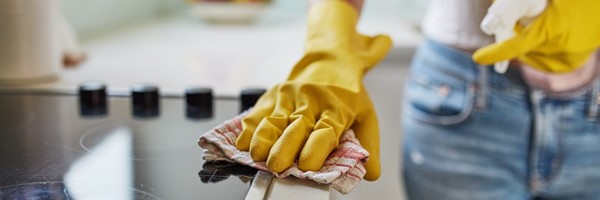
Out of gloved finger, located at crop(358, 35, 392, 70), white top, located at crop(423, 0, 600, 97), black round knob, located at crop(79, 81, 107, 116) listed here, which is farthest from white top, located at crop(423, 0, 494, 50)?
black round knob, located at crop(79, 81, 107, 116)

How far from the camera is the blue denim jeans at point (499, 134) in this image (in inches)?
38.1

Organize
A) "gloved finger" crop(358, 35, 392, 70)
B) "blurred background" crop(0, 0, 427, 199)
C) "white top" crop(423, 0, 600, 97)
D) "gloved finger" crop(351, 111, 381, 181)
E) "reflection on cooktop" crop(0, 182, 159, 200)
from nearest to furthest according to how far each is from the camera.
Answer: "reflection on cooktop" crop(0, 182, 159, 200) → "gloved finger" crop(351, 111, 381, 181) → "gloved finger" crop(358, 35, 392, 70) → "white top" crop(423, 0, 600, 97) → "blurred background" crop(0, 0, 427, 199)

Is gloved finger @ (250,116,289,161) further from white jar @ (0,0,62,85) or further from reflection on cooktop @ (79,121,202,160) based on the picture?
white jar @ (0,0,62,85)

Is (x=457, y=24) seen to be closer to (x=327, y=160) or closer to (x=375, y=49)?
(x=375, y=49)

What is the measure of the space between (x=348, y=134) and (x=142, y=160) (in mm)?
173

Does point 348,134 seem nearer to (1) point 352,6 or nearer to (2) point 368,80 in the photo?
(1) point 352,6

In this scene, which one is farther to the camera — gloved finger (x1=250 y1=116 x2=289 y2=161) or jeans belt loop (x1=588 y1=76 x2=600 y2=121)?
jeans belt loop (x1=588 y1=76 x2=600 y2=121)

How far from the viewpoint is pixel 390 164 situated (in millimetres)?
1239

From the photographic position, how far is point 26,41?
3.19ft

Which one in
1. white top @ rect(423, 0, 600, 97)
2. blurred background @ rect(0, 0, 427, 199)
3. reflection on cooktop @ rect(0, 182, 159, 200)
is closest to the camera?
reflection on cooktop @ rect(0, 182, 159, 200)

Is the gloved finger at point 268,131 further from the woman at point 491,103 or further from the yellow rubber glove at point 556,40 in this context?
the yellow rubber glove at point 556,40

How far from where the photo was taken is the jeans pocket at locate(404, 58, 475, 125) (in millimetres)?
989

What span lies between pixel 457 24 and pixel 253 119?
37 cm

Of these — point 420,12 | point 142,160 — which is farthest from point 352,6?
point 420,12
